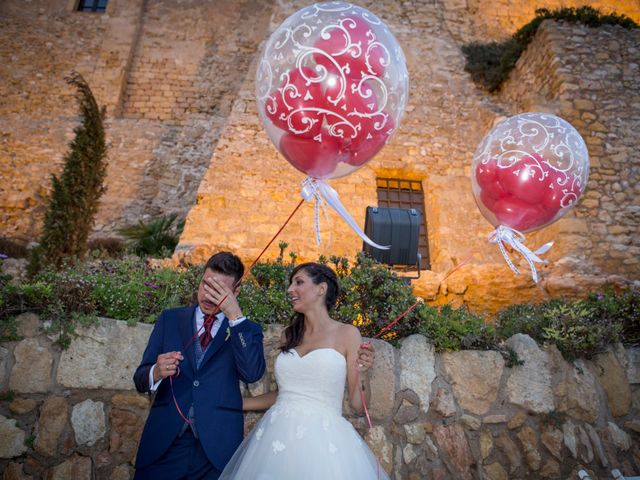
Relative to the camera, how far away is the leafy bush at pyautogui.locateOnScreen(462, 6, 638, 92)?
24.0ft

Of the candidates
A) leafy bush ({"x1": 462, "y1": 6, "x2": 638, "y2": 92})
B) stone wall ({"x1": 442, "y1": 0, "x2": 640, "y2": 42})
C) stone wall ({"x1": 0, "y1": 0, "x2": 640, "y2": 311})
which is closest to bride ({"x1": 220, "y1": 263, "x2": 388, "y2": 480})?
stone wall ({"x1": 0, "y1": 0, "x2": 640, "y2": 311})

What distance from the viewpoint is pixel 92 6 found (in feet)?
36.9

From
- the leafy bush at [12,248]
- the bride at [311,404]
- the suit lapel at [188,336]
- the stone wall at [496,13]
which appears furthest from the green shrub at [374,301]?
the stone wall at [496,13]

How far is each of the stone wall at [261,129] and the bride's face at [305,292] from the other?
3.52 meters

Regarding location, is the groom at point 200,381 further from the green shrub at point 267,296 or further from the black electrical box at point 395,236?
the black electrical box at point 395,236

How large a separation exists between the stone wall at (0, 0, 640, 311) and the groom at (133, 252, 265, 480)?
3793mm

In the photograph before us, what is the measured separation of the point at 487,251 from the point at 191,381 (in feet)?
18.5

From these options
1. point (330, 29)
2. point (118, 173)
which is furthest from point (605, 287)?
point (118, 173)

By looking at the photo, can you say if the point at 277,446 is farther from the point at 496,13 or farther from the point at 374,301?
the point at 496,13

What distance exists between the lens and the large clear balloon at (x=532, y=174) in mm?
3176

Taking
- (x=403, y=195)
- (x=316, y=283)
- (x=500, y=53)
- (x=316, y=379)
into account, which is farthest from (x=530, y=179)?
(x=500, y=53)

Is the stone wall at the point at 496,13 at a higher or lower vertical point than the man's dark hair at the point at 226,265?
higher

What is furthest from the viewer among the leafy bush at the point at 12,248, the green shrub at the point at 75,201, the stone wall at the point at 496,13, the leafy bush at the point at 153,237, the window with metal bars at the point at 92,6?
the window with metal bars at the point at 92,6

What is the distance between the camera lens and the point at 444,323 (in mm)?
2912
